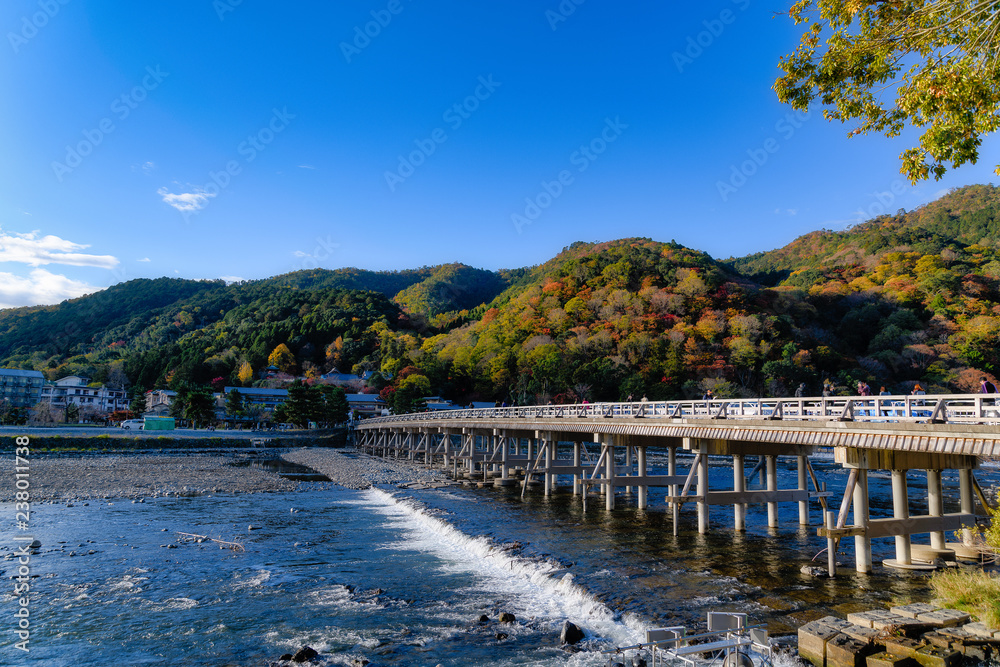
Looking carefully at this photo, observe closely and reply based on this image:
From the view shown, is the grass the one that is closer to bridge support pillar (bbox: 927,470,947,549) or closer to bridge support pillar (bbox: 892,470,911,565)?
bridge support pillar (bbox: 892,470,911,565)

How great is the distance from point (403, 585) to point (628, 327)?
215 ft

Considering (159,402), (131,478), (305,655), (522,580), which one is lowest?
(131,478)

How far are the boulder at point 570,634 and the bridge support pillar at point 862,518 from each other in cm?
718

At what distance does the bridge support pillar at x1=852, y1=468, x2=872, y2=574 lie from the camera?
1232cm

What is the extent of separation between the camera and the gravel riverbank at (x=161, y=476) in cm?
2860

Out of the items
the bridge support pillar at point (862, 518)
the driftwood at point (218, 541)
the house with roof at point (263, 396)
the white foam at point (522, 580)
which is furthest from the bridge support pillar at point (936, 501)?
the house with roof at point (263, 396)

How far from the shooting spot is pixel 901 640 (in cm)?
736

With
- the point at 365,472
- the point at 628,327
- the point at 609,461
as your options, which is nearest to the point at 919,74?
the point at 609,461

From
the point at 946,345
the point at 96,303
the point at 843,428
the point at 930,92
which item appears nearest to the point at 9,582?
the point at 843,428

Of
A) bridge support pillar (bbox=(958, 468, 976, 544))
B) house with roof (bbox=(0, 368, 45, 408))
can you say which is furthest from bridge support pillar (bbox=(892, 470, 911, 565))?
house with roof (bbox=(0, 368, 45, 408))

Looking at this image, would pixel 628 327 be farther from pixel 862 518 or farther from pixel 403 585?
pixel 403 585

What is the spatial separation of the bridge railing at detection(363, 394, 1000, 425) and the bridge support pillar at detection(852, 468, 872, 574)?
1.49 metres

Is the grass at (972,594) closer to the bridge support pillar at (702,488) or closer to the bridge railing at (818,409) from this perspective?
the bridge railing at (818,409)

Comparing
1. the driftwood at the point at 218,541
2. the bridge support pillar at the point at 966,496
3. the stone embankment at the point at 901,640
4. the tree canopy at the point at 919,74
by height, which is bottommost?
the driftwood at the point at 218,541
